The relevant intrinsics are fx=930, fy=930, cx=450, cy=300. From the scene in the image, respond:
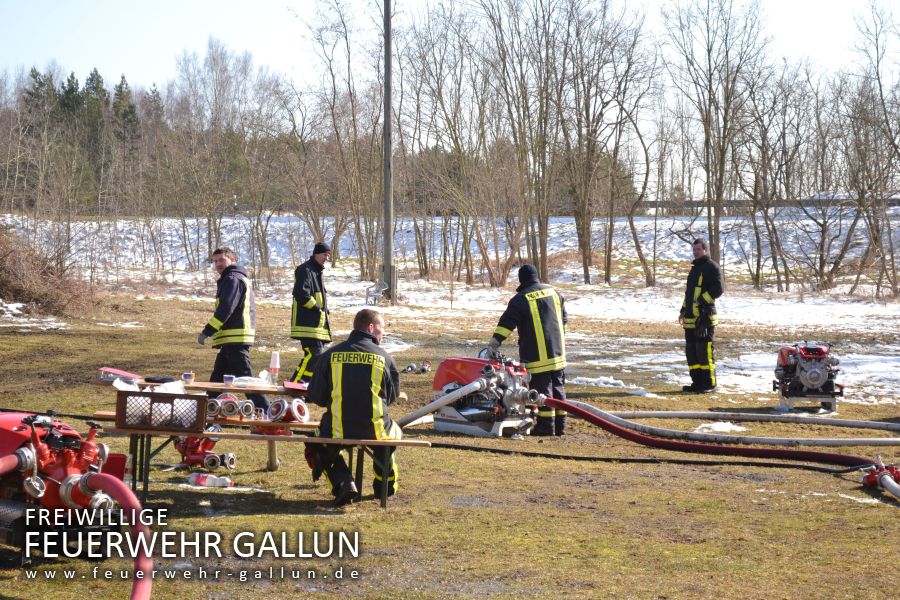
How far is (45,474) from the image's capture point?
4.98 m

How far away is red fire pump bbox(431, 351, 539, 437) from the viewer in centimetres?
956

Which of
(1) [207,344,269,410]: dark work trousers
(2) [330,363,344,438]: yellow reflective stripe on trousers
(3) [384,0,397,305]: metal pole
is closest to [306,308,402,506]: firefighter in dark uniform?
(2) [330,363,344,438]: yellow reflective stripe on trousers

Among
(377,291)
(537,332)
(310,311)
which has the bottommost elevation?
(377,291)

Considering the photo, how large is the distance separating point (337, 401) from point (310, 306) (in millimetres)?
4282

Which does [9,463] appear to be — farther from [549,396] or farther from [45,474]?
[549,396]

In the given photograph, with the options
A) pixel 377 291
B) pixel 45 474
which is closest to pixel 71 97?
pixel 377 291

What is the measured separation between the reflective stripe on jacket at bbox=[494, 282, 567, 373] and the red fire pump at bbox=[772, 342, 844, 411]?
139 inches

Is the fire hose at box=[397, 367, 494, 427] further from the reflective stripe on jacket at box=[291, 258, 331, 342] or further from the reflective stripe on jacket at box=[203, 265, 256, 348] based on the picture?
the reflective stripe on jacket at box=[291, 258, 331, 342]

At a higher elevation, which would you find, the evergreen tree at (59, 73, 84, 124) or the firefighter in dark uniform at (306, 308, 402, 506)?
the evergreen tree at (59, 73, 84, 124)

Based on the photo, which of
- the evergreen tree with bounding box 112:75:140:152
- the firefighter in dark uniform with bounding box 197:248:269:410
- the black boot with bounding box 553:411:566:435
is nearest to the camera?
the firefighter in dark uniform with bounding box 197:248:269:410

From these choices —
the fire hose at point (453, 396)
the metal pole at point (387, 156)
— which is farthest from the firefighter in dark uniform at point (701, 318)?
the metal pole at point (387, 156)

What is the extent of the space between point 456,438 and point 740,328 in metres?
14.1

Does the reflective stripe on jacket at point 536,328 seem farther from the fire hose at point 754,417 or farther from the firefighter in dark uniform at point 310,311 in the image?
the firefighter in dark uniform at point 310,311

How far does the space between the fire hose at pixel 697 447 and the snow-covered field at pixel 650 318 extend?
→ 3122mm
